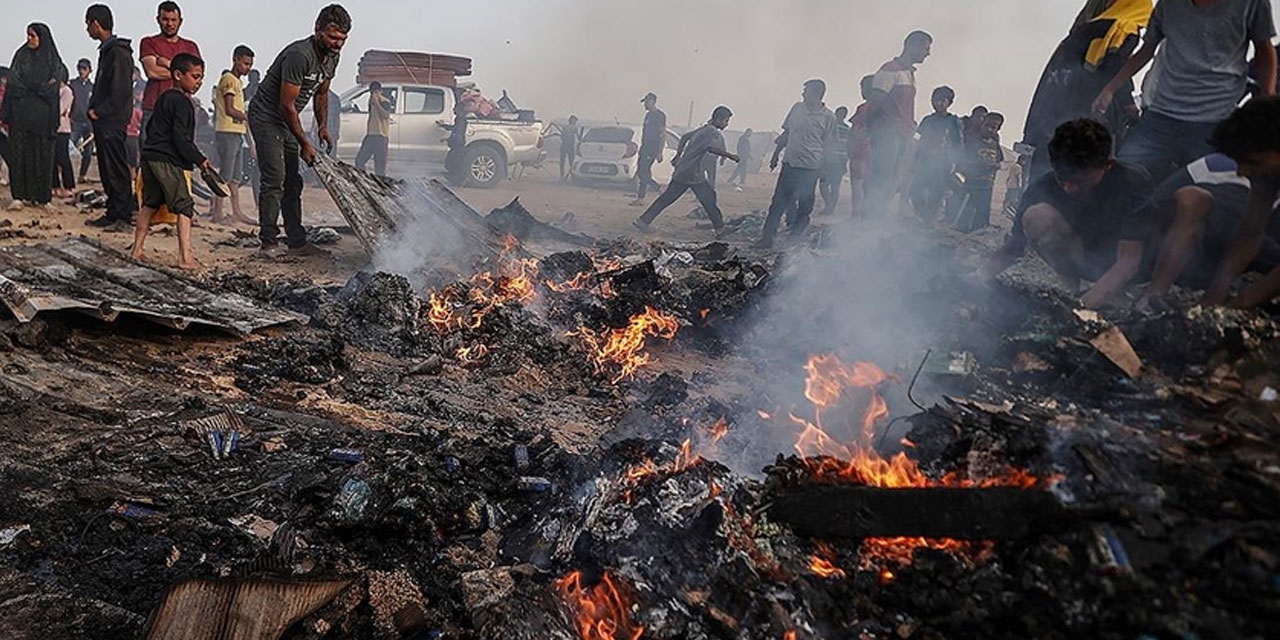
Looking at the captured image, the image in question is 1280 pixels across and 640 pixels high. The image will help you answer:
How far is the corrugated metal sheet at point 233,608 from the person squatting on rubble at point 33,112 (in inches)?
373

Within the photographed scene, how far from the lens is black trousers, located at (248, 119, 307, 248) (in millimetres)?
7027

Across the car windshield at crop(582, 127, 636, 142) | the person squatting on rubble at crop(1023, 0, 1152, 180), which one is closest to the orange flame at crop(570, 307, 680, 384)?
the person squatting on rubble at crop(1023, 0, 1152, 180)

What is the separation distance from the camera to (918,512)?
232 cm

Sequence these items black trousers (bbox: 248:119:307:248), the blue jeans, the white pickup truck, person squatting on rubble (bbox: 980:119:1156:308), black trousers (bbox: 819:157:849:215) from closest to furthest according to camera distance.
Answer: person squatting on rubble (bbox: 980:119:1156:308) → the blue jeans → black trousers (bbox: 248:119:307:248) → black trousers (bbox: 819:157:849:215) → the white pickup truck

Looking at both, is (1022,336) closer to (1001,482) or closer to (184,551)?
(1001,482)

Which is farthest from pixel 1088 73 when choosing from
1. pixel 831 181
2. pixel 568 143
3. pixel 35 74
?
pixel 568 143

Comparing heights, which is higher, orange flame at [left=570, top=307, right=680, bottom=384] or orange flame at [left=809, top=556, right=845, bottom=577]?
orange flame at [left=809, top=556, right=845, bottom=577]

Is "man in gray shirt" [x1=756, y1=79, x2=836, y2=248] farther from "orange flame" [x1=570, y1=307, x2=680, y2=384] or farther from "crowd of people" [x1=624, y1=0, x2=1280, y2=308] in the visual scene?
"orange flame" [x1=570, y1=307, x2=680, y2=384]

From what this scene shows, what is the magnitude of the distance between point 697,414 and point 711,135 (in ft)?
26.6

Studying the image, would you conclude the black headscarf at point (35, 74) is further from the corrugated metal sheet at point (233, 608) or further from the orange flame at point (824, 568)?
the orange flame at point (824, 568)

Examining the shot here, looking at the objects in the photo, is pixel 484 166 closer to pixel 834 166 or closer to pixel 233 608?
pixel 834 166

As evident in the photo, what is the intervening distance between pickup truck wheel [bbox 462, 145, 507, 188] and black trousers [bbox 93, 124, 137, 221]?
867 cm

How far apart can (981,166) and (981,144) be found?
0.34 metres

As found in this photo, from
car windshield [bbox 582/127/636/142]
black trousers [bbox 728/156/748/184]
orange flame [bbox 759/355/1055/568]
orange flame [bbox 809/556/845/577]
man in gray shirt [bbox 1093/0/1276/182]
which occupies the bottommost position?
orange flame [bbox 809/556/845/577]
